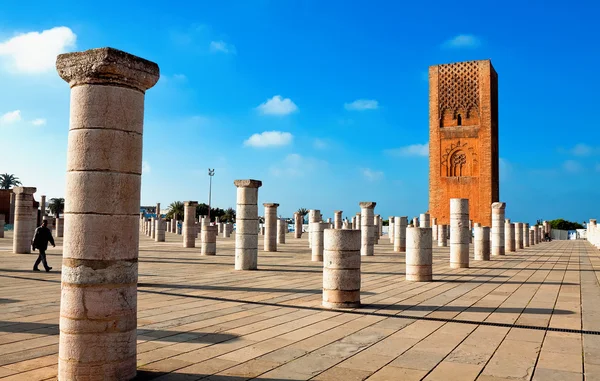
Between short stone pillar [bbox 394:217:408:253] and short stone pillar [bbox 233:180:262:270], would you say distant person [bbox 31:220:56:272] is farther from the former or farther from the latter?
short stone pillar [bbox 394:217:408:253]

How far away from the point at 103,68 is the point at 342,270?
481 cm

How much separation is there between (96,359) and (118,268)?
73cm

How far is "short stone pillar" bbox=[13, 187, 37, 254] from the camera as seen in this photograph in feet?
61.9

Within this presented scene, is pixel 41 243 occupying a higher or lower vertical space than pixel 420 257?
higher

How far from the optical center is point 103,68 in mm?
4273

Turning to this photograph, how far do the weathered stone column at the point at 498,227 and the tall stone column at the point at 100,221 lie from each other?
19548mm

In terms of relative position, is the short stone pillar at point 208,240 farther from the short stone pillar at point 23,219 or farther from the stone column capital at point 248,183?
the short stone pillar at point 23,219

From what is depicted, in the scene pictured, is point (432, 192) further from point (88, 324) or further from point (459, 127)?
point (88, 324)

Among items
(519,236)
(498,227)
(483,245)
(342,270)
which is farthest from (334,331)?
(519,236)

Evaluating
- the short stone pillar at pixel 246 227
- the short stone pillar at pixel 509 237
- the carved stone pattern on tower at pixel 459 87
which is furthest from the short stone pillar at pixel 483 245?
the carved stone pattern on tower at pixel 459 87

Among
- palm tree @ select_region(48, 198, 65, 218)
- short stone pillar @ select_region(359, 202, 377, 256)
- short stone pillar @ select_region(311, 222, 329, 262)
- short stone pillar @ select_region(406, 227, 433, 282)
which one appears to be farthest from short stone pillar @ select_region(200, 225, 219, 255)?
palm tree @ select_region(48, 198, 65, 218)

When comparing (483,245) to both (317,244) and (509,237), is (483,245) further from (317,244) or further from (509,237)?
(509,237)

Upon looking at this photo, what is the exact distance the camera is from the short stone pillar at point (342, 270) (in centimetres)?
781

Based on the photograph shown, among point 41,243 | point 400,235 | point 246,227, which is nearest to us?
point 41,243
